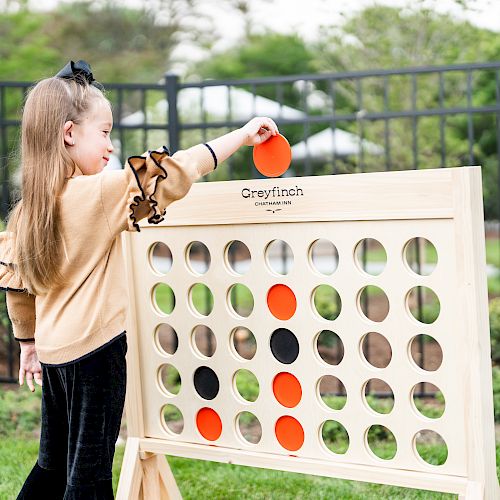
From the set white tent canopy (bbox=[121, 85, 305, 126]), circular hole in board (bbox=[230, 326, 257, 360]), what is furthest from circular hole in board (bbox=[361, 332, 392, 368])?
white tent canopy (bbox=[121, 85, 305, 126])

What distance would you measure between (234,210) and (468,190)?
0.66 m

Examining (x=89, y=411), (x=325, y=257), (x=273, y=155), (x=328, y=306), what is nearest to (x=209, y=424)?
(x=89, y=411)

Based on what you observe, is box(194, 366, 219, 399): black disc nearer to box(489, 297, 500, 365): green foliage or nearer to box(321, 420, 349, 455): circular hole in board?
box(321, 420, 349, 455): circular hole in board

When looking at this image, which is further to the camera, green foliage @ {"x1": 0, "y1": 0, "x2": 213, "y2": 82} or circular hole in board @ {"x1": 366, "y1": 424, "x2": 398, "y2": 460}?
green foliage @ {"x1": 0, "y1": 0, "x2": 213, "y2": 82}

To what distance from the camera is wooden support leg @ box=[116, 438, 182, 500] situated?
2.50 m

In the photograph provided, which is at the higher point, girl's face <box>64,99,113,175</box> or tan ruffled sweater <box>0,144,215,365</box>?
girl's face <box>64,99,113,175</box>

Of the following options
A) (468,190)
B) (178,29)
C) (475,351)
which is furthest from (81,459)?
(178,29)

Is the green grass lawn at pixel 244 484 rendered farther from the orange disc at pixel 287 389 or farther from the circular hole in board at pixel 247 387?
the circular hole in board at pixel 247 387

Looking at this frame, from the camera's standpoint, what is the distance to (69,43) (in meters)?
25.1

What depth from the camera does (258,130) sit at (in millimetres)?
2188

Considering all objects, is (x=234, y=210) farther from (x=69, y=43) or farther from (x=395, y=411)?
(x=69, y=43)

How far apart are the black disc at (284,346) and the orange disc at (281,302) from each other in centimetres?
5

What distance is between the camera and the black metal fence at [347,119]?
13.7ft

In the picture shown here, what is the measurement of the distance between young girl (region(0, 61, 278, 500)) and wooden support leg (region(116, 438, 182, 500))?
30 centimetres
